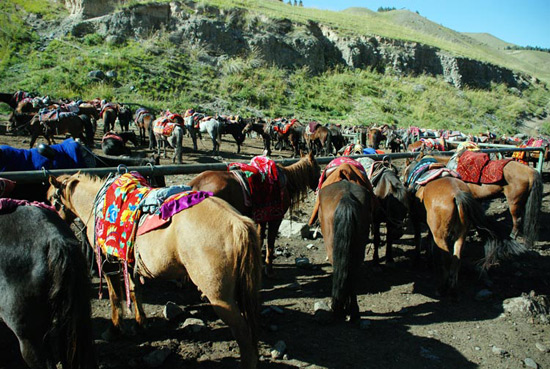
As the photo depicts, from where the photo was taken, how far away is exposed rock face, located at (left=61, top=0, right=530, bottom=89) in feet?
104

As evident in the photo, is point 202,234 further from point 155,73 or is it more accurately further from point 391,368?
point 155,73

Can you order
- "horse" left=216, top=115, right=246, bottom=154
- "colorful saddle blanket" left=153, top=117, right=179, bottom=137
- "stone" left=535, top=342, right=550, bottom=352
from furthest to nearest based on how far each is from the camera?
1. "horse" left=216, top=115, right=246, bottom=154
2. "colorful saddle blanket" left=153, top=117, right=179, bottom=137
3. "stone" left=535, top=342, right=550, bottom=352

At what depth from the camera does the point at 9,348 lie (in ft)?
9.88

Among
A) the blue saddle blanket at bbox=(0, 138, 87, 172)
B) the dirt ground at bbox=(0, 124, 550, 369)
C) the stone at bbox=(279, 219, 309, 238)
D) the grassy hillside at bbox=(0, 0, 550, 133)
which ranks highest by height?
the grassy hillside at bbox=(0, 0, 550, 133)

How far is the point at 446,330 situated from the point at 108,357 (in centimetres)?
351

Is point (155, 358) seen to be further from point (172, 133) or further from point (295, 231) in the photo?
point (172, 133)

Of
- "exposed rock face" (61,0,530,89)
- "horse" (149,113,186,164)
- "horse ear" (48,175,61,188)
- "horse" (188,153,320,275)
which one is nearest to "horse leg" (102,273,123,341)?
"horse ear" (48,175,61,188)

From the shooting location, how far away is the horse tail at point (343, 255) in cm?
365

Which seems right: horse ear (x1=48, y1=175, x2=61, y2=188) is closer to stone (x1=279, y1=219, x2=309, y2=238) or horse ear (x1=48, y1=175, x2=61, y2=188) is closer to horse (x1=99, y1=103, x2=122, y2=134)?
stone (x1=279, y1=219, x2=309, y2=238)

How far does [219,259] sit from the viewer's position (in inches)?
93.4

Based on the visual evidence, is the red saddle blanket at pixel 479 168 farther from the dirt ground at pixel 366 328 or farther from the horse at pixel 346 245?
the horse at pixel 346 245

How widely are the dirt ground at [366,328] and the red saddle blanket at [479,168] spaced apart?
1.90 metres

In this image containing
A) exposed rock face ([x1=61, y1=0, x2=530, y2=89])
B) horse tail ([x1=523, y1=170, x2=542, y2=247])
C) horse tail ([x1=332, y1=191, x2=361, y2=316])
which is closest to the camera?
horse tail ([x1=332, y1=191, x2=361, y2=316])

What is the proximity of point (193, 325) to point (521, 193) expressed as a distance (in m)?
6.49
